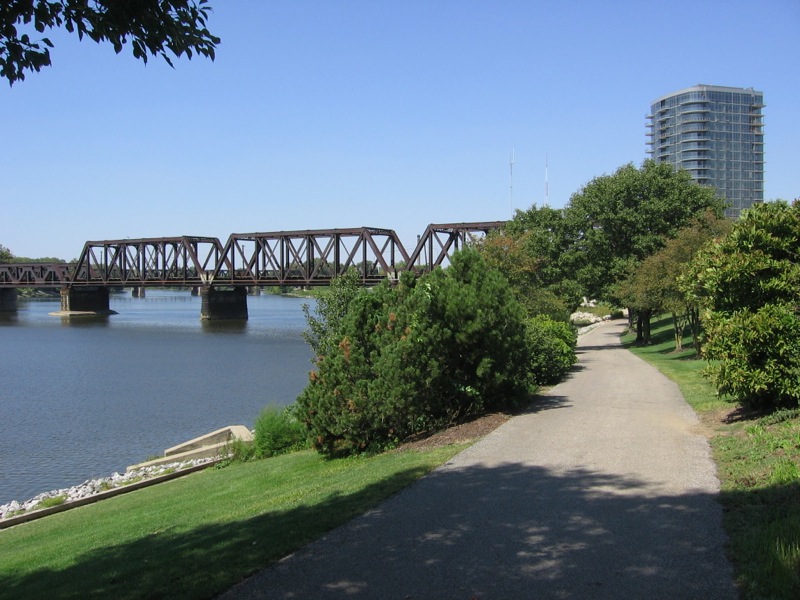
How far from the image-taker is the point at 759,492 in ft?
27.9

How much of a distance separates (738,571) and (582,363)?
24.6 m

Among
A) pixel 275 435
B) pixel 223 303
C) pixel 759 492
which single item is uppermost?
pixel 759 492

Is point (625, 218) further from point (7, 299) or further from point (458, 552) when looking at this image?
point (7, 299)

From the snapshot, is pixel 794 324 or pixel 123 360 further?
pixel 123 360

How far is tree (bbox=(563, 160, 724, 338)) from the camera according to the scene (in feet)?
142

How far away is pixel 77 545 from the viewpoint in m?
11.1

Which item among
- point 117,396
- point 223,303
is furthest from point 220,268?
point 117,396

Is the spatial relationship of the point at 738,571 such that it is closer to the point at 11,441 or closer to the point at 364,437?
the point at 364,437

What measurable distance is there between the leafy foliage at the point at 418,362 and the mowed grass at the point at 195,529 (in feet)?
3.46

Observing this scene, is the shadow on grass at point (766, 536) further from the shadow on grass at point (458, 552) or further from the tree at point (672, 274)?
the tree at point (672, 274)

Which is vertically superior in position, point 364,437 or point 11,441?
point 364,437

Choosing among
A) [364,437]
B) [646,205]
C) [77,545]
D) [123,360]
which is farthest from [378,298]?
[123,360]

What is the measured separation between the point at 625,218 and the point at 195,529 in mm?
37839

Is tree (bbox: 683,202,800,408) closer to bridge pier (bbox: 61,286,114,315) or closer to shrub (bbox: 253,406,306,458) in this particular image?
shrub (bbox: 253,406,306,458)
